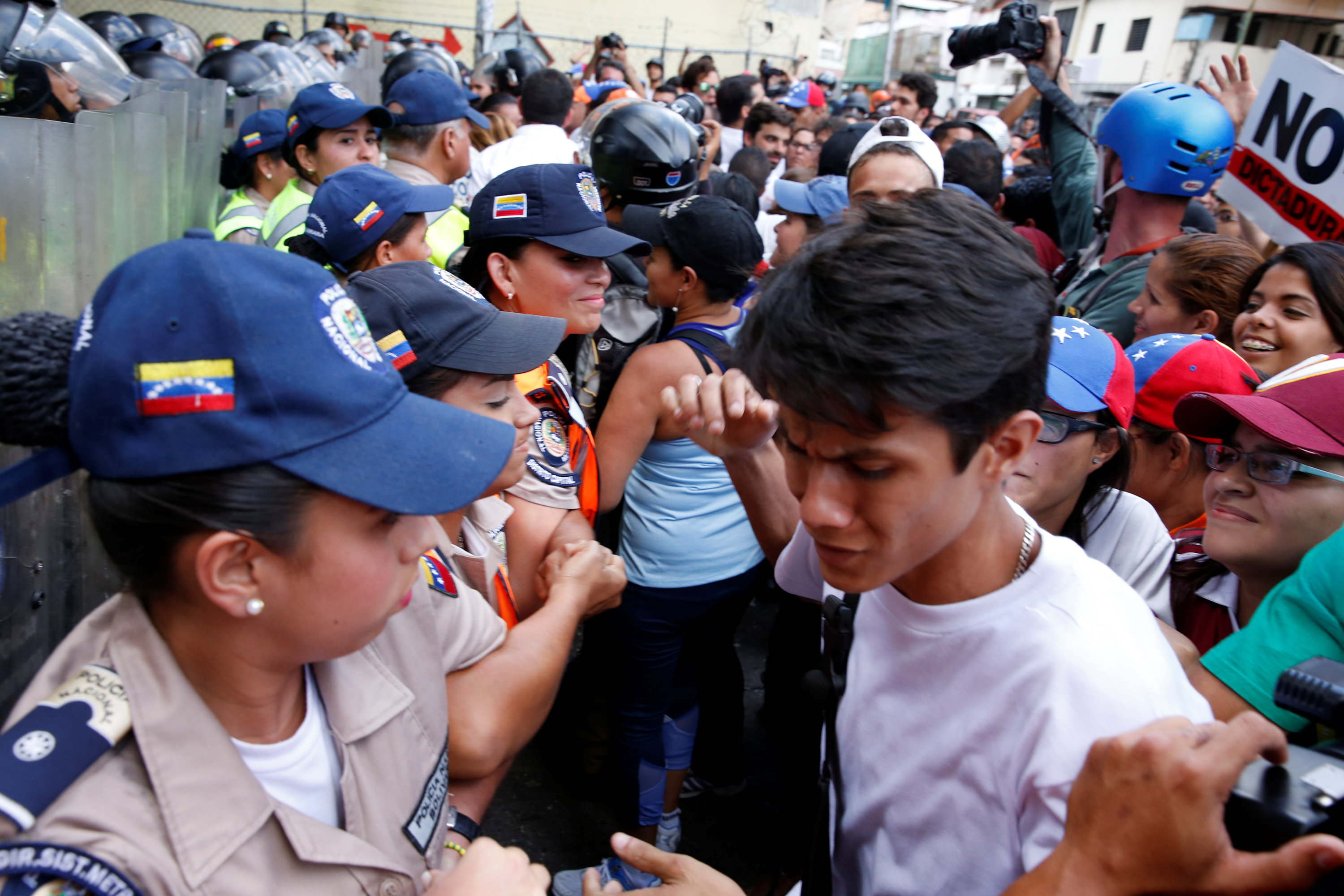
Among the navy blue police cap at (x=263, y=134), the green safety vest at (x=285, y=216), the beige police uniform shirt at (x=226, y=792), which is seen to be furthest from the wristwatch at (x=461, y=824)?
the navy blue police cap at (x=263, y=134)

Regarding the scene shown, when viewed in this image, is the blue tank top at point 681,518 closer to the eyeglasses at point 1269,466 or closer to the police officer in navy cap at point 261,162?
the eyeglasses at point 1269,466

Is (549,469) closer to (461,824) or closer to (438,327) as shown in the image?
(438,327)

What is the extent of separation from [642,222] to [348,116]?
1.92m

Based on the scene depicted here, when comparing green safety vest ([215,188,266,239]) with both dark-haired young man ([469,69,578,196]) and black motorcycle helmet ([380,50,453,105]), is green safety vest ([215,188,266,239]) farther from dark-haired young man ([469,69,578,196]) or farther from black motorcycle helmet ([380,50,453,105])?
black motorcycle helmet ([380,50,453,105])

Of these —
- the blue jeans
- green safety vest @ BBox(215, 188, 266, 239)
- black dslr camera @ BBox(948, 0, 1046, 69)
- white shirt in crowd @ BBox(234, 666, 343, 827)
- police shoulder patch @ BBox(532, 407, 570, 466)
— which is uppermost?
black dslr camera @ BBox(948, 0, 1046, 69)

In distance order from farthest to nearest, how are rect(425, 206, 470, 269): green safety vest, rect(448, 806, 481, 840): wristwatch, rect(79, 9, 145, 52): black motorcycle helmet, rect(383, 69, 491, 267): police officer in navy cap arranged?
rect(79, 9, 145, 52): black motorcycle helmet
rect(383, 69, 491, 267): police officer in navy cap
rect(425, 206, 470, 269): green safety vest
rect(448, 806, 481, 840): wristwatch

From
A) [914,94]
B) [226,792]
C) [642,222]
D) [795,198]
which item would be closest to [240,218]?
[642,222]

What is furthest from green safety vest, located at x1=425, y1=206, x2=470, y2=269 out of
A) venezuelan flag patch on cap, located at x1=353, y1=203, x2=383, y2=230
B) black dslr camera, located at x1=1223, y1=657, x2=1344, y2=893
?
black dslr camera, located at x1=1223, y1=657, x2=1344, y2=893

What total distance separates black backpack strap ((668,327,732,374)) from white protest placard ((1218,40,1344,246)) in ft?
7.91

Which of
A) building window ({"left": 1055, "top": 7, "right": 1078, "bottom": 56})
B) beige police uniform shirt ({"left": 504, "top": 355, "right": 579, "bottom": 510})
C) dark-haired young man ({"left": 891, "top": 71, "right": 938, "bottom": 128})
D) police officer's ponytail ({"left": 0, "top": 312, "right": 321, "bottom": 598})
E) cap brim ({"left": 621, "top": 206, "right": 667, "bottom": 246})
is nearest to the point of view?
police officer's ponytail ({"left": 0, "top": 312, "right": 321, "bottom": 598})

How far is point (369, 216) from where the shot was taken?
9.66ft

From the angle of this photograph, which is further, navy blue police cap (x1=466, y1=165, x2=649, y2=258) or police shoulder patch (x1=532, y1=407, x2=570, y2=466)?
navy blue police cap (x1=466, y1=165, x2=649, y2=258)

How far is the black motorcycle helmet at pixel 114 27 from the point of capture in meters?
8.95

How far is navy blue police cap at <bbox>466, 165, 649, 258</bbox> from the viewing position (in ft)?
8.74
